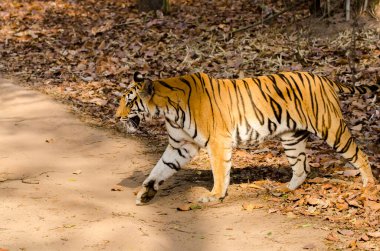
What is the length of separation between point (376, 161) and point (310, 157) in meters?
0.72

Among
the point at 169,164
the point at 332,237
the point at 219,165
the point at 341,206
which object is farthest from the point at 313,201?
the point at 169,164

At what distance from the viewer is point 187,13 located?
44.7ft

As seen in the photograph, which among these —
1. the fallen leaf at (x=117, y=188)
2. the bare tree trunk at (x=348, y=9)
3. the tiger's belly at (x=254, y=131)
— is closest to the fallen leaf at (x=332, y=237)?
the tiger's belly at (x=254, y=131)

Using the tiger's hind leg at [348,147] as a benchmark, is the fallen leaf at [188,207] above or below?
below

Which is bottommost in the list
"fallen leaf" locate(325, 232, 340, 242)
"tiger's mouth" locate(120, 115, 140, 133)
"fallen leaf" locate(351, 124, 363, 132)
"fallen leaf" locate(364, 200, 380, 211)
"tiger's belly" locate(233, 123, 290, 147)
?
"fallen leaf" locate(351, 124, 363, 132)

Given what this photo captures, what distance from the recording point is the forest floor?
5.20 meters

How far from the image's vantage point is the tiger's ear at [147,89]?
5.83 meters

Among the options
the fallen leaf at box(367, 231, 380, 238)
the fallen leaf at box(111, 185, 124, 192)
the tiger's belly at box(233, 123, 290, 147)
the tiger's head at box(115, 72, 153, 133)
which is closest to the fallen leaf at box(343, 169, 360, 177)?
the tiger's belly at box(233, 123, 290, 147)

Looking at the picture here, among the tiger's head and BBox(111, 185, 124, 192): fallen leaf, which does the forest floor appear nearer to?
BBox(111, 185, 124, 192): fallen leaf

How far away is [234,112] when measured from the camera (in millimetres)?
5883

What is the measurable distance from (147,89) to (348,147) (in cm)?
193

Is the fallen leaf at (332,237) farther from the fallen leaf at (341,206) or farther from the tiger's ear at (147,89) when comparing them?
the tiger's ear at (147,89)

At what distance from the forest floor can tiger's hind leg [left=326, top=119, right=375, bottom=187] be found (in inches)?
6.4

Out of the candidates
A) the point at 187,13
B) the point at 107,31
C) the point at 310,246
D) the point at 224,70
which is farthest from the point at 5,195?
the point at 187,13
